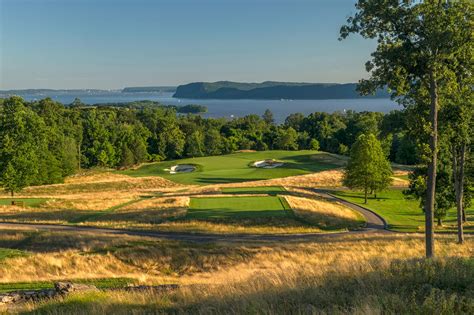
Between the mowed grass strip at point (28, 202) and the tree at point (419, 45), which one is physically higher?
the tree at point (419, 45)

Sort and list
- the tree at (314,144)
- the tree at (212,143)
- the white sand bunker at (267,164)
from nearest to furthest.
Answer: the white sand bunker at (267,164) < the tree at (212,143) < the tree at (314,144)

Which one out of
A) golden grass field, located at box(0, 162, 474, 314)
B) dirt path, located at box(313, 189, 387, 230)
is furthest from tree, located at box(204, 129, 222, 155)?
dirt path, located at box(313, 189, 387, 230)

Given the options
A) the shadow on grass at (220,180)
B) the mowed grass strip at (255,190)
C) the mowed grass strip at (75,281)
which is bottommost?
the shadow on grass at (220,180)

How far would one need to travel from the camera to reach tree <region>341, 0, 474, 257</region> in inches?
599

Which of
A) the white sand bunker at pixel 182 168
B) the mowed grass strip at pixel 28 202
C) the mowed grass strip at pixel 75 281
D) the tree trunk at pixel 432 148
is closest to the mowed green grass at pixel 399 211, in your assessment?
the tree trunk at pixel 432 148

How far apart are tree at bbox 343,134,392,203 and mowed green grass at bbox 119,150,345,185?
1940 centimetres

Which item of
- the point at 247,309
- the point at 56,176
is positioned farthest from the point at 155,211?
the point at 56,176

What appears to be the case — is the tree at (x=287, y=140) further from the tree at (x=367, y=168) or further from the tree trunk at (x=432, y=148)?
the tree trunk at (x=432, y=148)

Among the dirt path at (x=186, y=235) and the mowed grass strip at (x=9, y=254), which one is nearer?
the mowed grass strip at (x=9, y=254)

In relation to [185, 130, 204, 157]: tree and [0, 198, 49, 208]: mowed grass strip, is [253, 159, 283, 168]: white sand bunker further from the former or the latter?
[0, 198, 49, 208]: mowed grass strip

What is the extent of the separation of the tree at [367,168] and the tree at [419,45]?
114 ft

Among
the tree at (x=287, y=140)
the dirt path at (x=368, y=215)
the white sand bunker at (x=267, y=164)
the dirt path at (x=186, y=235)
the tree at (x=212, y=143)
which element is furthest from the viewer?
the tree at (x=287, y=140)

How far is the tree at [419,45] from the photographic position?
15.2 metres

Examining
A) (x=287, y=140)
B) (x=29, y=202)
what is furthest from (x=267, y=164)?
(x=29, y=202)
